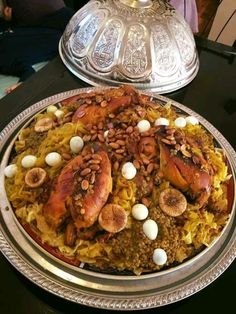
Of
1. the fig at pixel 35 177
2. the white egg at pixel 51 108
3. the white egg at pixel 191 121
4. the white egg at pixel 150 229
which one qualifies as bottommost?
the white egg at pixel 150 229

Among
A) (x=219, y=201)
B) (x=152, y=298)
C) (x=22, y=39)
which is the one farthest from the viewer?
(x=22, y=39)

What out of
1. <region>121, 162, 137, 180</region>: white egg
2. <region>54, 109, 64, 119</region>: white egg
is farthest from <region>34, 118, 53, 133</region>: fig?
<region>121, 162, 137, 180</region>: white egg

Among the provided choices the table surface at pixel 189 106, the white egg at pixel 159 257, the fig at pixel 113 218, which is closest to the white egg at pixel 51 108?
the table surface at pixel 189 106

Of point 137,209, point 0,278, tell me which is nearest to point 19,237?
point 0,278

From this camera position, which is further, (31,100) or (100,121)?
(31,100)

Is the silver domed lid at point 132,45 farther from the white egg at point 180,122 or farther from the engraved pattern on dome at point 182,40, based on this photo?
the white egg at point 180,122

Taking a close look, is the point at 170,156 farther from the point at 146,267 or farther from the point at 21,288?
the point at 21,288
